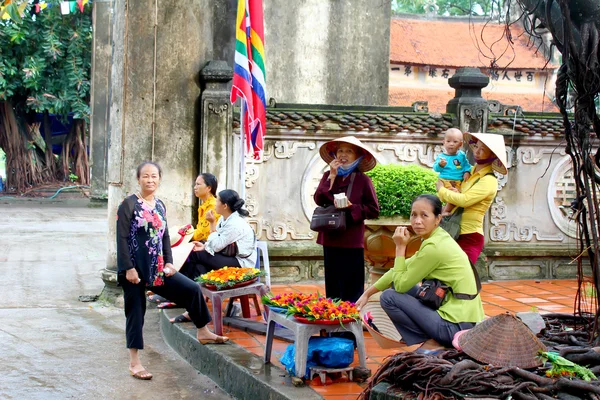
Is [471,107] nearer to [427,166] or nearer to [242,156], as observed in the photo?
[427,166]

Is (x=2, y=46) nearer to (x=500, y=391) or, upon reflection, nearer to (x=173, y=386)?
(x=173, y=386)

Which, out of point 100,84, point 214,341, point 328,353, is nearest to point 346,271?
point 214,341

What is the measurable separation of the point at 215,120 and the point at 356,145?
10.3 ft

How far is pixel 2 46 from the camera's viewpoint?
86.9 ft

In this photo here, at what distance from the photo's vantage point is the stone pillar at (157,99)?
9388 mm

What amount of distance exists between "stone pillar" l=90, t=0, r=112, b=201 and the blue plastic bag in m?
20.5

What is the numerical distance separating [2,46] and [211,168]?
1936 centimetres

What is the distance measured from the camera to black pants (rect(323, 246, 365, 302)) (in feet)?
22.9

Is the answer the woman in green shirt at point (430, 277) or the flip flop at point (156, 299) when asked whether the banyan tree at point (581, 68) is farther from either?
the flip flop at point (156, 299)

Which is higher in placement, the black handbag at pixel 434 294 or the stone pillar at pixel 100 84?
the stone pillar at pixel 100 84

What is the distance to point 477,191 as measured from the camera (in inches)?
260

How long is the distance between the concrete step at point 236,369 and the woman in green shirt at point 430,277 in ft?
2.45

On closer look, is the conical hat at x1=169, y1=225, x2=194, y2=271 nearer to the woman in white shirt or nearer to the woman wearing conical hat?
the woman in white shirt

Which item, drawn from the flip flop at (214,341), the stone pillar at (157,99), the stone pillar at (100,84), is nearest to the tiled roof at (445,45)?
the stone pillar at (100,84)
